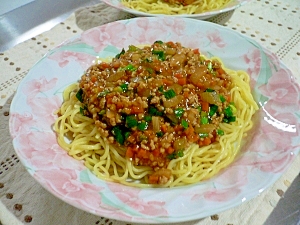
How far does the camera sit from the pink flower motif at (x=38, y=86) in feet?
11.5

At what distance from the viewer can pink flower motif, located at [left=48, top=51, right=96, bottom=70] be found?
12.9 ft

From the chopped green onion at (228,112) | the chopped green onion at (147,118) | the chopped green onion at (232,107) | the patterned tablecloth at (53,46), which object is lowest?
the patterned tablecloth at (53,46)

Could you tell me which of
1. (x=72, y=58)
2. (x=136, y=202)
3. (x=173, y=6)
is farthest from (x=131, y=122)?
(x=173, y=6)

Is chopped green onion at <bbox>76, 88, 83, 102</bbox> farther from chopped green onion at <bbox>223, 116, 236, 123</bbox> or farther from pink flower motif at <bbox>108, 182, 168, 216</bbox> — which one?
chopped green onion at <bbox>223, 116, 236, 123</bbox>

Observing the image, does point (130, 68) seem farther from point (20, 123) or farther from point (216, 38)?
point (216, 38)

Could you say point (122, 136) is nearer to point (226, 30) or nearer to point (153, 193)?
point (153, 193)

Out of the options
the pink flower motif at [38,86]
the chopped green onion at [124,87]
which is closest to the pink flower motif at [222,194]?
the chopped green onion at [124,87]

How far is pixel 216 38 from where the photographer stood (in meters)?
4.28

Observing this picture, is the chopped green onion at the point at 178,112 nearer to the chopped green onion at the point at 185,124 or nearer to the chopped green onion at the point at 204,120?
the chopped green onion at the point at 185,124

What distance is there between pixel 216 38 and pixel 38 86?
87.4 inches

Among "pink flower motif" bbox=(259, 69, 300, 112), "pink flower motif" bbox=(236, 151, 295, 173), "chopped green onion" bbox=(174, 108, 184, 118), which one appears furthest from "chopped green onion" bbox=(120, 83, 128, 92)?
"pink flower motif" bbox=(259, 69, 300, 112)

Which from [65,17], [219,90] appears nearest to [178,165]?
[219,90]

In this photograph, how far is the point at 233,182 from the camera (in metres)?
2.81

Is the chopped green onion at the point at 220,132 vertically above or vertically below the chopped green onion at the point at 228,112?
below
